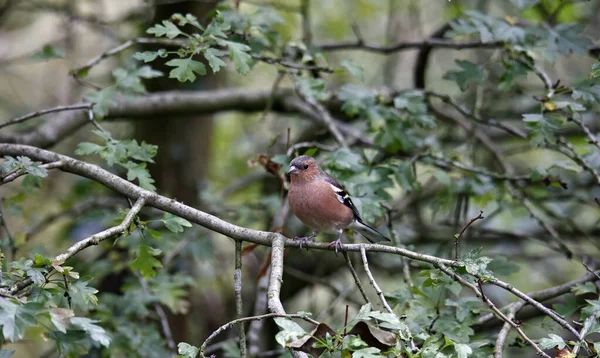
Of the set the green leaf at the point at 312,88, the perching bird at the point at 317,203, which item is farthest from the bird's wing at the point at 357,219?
the green leaf at the point at 312,88

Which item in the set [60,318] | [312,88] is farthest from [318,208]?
[60,318]

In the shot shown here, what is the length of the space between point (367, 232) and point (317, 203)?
637mm

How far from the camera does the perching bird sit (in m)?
4.52

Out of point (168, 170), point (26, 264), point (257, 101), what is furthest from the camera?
point (168, 170)

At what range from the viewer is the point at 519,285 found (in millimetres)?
8234

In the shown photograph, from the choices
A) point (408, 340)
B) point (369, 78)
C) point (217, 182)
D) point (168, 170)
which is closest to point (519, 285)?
point (369, 78)

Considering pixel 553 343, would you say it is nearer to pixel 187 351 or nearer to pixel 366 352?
pixel 366 352

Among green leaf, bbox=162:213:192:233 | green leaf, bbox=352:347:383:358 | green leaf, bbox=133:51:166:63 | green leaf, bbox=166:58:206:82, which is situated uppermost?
green leaf, bbox=133:51:166:63

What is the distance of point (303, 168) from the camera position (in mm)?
4578

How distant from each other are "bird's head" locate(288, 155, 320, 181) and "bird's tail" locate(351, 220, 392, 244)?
0.51 meters

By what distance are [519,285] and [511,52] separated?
4.68 metres

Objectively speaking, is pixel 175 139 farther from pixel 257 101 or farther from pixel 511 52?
pixel 511 52

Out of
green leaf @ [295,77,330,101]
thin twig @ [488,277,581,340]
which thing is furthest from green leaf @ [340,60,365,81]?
thin twig @ [488,277,581,340]

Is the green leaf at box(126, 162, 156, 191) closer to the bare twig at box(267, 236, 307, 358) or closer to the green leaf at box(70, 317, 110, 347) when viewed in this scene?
the bare twig at box(267, 236, 307, 358)
